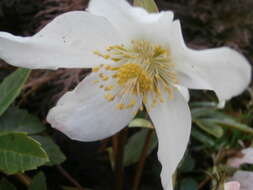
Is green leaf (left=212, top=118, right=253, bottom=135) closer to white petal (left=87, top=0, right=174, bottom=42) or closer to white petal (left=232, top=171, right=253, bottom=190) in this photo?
white petal (left=232, top=171, right=253, bottom=190)

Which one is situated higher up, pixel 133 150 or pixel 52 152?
pixel 52 152

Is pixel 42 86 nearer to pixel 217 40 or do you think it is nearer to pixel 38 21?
pixel 38 21

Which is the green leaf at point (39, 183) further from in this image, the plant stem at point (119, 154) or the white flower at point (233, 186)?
the white flower at point (233, 186)

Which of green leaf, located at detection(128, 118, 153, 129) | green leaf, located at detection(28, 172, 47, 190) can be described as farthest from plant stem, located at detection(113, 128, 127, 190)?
green leaf, located at detection(28, 172, 47, 190)

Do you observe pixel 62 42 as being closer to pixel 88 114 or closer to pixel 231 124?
pixel 88 114

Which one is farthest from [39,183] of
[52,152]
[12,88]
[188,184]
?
[188,184]

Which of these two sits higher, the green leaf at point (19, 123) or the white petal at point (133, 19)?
the white petal at point (133, 19)

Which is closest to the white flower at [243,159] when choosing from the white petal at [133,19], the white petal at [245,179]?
the white petal at [245,179]
